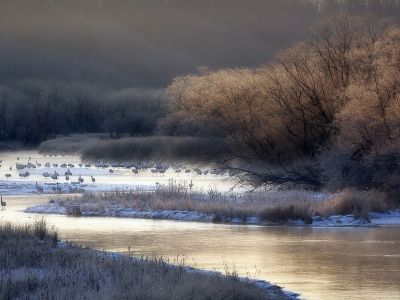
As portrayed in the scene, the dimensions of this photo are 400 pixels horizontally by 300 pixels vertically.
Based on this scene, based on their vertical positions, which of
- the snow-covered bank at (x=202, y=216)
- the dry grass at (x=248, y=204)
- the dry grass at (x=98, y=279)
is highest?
the dry grass at (x=248, y=204)

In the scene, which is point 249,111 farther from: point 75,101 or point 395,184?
point 75,101

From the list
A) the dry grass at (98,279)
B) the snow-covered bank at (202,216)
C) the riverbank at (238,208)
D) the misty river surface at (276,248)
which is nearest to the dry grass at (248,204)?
the riverbank at (238,208)

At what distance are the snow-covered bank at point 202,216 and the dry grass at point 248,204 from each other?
20 cm

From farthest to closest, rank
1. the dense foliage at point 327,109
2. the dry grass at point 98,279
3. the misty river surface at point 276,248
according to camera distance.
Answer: the dense foliage at point 327,109 < the misty river surface at point 276,248 < the dry grass at point 98,279

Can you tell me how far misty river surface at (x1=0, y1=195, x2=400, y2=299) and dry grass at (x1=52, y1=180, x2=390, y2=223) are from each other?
1.44 metres

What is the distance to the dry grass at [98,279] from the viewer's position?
7539mm

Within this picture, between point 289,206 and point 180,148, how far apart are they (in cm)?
3132

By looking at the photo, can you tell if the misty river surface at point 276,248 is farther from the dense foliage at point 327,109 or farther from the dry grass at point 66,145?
the dry grass at point 66,145

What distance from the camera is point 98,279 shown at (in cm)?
860

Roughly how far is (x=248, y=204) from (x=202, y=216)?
2208 mm

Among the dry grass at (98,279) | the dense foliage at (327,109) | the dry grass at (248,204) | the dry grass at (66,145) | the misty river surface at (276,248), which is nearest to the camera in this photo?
the dry grass at (98,279)

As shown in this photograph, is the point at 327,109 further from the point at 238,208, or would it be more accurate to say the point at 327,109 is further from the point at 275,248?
the point at 275,248

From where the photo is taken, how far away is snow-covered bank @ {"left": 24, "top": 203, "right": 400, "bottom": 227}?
17.6 metres

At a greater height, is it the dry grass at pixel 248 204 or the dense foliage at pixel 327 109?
the dense foliage at pixel 327 109
